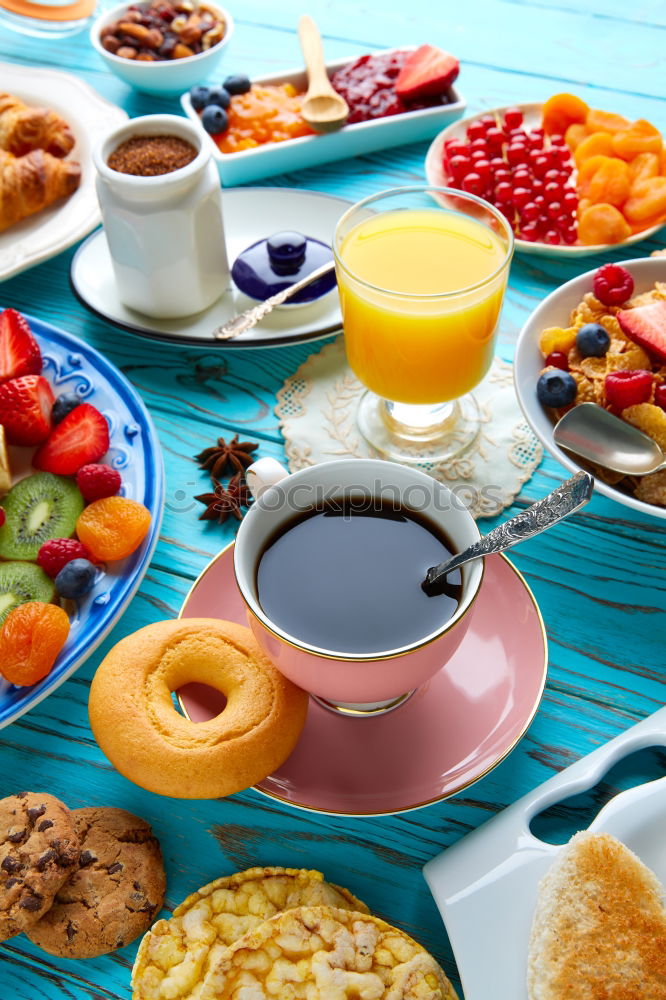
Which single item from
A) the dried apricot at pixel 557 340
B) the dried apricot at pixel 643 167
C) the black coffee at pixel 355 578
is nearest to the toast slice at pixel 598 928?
the black coffee at pixel 355 578

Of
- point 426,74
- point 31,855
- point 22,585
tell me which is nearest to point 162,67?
point 426,74

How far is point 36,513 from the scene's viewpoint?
48.8 inches

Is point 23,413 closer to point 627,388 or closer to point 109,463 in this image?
A: point 109,463

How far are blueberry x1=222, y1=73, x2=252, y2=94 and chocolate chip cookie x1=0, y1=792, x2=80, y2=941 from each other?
1517mm

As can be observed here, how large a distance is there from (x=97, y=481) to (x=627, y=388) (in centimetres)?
76

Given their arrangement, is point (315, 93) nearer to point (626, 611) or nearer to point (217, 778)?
point (626, 611)

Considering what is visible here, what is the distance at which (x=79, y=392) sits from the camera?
139 centimetres

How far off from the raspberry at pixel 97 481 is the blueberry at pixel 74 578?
5.3 inches

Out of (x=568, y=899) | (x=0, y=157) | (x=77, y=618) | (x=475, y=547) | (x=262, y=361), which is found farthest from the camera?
(x=0, y=157)

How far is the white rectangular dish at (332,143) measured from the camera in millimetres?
1800

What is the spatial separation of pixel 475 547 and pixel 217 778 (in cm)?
36

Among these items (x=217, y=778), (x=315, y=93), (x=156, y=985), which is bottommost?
(x=156, y=985)

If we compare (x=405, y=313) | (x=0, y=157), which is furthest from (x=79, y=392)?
(x=0, y=157)

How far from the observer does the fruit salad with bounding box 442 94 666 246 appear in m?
1.60
